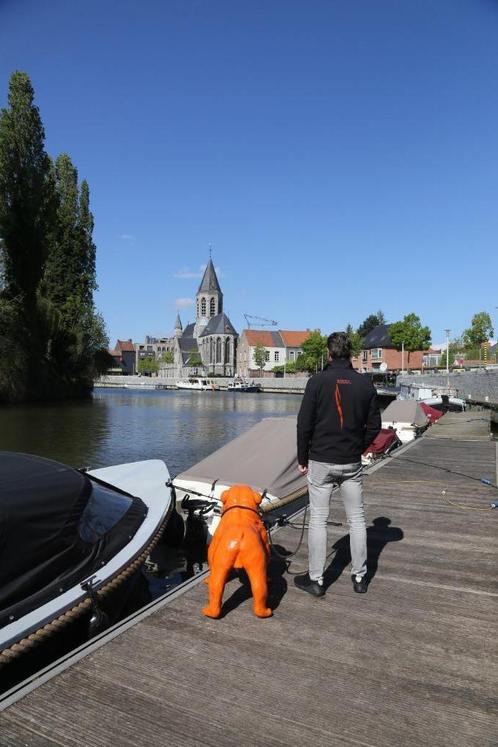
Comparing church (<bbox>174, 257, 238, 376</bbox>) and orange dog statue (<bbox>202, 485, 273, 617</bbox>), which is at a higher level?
church (<bbox>174, 257, 238, 376</bbox>)

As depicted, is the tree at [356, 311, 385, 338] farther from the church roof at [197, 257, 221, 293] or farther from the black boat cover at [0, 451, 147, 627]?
the black boat cover at [0, 451, 147, 627]

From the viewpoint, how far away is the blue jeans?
14.9 feet

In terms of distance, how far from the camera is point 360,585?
15.4 feet

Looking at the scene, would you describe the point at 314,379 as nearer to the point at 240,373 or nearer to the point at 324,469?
the point at 324,469

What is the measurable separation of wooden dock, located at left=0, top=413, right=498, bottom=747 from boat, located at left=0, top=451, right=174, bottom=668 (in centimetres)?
70

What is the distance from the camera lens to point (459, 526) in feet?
22.7

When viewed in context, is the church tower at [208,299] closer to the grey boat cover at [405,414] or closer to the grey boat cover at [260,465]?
the grey boat cover at [405,414]

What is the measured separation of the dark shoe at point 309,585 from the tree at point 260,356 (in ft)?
445

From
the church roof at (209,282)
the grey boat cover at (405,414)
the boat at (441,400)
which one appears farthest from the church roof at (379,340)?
the grey boat cover at (405,414)

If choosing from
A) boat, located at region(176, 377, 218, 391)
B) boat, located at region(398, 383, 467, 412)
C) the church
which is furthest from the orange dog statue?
the church

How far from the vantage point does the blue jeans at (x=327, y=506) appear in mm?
4543

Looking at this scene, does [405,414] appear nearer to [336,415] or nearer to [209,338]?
[336,415]

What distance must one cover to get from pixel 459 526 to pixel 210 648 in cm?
440

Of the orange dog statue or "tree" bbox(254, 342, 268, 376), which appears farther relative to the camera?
"tree" bbox(254, 342, 268, 376)
